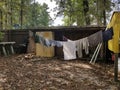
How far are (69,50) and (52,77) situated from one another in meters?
3.81

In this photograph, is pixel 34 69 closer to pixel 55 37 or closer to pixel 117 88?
pixel 117 88

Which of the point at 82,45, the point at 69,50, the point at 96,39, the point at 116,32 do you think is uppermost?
the point at 116,32

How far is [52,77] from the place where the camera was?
7.61 m

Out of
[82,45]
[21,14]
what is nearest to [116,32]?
[82,45]

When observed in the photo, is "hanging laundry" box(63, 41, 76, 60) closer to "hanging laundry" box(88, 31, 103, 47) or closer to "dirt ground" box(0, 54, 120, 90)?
"hanging laundry" box(88, 31, 103, 47)

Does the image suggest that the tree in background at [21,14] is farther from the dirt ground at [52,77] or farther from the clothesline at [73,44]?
the dirt ground at [52,77]

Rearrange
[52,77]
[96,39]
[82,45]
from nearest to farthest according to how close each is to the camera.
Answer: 1. [52,77]
2. [96,39]
3. [82,45]

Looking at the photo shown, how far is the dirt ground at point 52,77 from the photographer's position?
674 cm

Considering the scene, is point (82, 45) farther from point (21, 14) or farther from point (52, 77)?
point (21, 14)

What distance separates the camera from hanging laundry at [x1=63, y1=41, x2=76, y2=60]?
11140mm

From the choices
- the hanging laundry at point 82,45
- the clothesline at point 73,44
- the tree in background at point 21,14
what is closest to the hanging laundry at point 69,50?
the clothesline at point 73,44

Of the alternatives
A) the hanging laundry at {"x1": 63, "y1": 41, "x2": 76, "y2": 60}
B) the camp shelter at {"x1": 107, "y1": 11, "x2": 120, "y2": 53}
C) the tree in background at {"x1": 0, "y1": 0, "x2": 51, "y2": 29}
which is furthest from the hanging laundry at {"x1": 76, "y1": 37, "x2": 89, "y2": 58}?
the tree in background at {"x1": 0, "y1": 0, "x2": 51, "y2": 29}

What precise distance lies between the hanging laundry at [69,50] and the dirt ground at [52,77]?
1484 millimetres

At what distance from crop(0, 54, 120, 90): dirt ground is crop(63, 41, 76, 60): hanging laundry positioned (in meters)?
1.48
